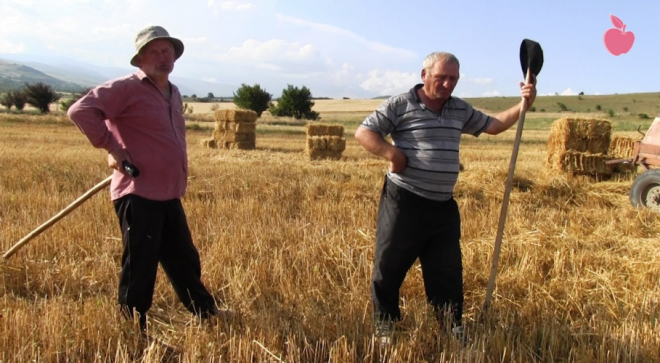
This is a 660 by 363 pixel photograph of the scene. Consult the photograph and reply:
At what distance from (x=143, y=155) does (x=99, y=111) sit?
1.22 ft

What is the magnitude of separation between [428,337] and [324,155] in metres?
13.3

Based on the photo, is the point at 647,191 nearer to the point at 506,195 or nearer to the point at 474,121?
the point at 506,195

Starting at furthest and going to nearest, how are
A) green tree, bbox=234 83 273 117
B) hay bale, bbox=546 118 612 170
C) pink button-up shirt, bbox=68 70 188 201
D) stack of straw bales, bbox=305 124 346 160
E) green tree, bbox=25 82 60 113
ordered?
green tree, bbox=234 83 273 117 < green tree, bbox=25 82 60 113 < stack of straw bales, bbox=305 124 346 160 < hay bale, bbox=546 118 612 170 < pink button-up shirt, bbox=68 70 188 201

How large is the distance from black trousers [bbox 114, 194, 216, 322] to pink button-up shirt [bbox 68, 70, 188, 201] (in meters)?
0.10

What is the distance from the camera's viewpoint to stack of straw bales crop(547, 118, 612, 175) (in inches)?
449

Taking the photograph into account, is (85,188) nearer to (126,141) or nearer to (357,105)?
(126,141)

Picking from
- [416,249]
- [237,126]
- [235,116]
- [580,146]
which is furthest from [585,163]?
[235,116]

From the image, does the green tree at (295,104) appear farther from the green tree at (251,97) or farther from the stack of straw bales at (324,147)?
the stack of straw bales at (324,147)

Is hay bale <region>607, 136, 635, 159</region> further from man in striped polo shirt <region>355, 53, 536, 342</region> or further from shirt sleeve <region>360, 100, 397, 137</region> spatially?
shirt sleeve <region>360, 100, 397, 137</region>

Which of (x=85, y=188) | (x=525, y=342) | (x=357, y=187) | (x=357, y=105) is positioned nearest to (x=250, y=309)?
(x=525, y=342)

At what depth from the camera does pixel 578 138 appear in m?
11.8

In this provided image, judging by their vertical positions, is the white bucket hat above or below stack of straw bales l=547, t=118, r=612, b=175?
above

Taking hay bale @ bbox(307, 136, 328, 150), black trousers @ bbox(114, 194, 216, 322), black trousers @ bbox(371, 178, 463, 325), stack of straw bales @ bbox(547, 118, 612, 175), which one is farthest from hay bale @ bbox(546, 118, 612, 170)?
black trousers @ bbox(114, 194, 216, 322)

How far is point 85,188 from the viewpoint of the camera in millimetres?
8258
